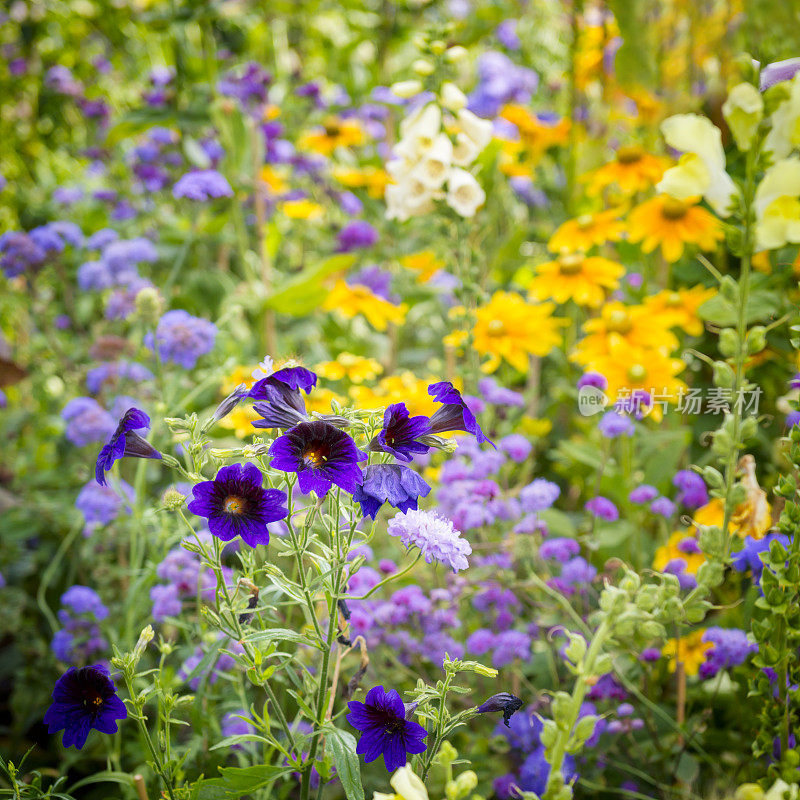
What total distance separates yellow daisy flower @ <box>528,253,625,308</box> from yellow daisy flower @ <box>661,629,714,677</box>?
0.68 metres

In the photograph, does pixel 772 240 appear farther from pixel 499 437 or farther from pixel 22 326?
pixel 22 326

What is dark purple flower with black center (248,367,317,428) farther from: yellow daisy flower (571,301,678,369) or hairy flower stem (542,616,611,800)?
yellow daisy flower (571,301,678,369)

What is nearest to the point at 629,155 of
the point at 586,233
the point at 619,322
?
the point at 586,233

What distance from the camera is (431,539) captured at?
2.24 feet

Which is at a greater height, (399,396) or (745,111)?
(745,111)

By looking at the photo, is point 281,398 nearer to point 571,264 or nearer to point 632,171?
point 571,264

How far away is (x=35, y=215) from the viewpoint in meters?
2.18

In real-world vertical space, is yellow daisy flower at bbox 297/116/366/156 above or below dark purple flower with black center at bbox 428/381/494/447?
above

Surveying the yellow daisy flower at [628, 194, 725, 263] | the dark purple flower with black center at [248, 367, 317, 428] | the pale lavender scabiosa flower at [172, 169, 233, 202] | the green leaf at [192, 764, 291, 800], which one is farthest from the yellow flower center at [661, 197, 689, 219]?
the green leaf at [192, 764, 291, 800]

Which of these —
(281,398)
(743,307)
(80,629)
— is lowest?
(80,629)

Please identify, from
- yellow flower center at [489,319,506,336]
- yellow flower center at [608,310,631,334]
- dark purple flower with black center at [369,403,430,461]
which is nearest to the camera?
dark purple flower with black center at [369,403,430,461]

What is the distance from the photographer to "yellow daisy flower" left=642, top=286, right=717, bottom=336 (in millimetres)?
1409

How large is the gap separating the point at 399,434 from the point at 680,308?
98 cm

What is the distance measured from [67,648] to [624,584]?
3.10 feet
